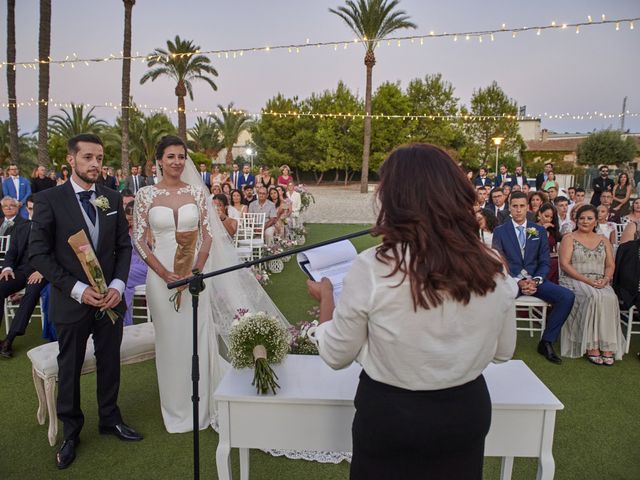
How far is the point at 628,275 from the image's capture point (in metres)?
5.18

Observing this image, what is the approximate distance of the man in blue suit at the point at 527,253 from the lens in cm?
524

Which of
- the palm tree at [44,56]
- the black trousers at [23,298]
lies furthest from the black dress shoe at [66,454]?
the palm tree at [44,56]

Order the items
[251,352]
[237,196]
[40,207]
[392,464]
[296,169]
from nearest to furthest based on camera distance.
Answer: [392,464]
[251,352]
[40,207]
[237,196]
[296,169]

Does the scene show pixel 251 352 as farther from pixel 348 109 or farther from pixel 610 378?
pixel 348 109

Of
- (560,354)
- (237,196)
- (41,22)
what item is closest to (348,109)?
(41,22)

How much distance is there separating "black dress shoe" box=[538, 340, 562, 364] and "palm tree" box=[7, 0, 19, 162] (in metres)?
17.7

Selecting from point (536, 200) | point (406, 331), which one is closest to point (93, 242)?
point (406, 331)

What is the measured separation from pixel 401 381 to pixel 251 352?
121cm

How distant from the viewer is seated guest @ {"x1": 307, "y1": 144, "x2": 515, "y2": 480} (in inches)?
54.4

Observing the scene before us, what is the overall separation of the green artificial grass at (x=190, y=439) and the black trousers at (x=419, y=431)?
1676 millimetres

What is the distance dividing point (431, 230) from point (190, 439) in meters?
2.88

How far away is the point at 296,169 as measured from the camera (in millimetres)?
42969

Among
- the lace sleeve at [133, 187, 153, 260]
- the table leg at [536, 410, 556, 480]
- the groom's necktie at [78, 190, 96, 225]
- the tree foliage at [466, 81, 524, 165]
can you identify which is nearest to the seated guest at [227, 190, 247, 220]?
the lace sleeve at [133, 187, 153, 260]

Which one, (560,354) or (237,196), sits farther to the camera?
(237,196)
